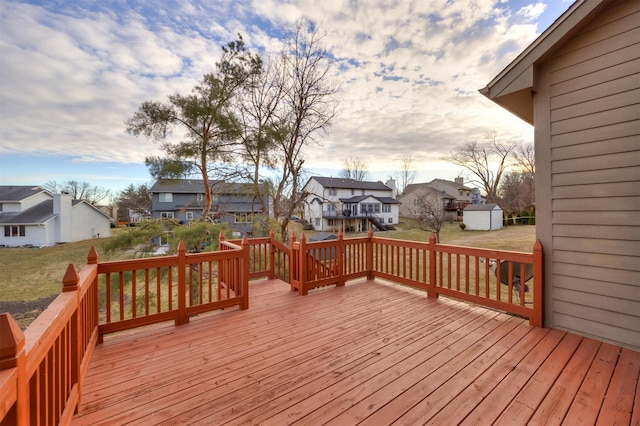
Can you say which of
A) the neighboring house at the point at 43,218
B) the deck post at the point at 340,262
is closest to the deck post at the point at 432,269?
the deck post at the point at 340,262

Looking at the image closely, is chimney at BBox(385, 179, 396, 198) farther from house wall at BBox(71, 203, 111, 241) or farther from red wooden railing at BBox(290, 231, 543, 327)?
red wooden railing at BBox(290, 231, 543, 327)

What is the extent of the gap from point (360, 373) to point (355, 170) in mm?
35963

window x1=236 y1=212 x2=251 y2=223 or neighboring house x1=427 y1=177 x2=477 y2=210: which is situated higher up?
neighboring house x1=427 y1=177 x2=477 y2=210

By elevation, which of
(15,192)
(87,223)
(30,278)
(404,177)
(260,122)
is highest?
(404,177)

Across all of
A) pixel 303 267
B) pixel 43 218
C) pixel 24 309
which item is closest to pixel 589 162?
pixel 303 267

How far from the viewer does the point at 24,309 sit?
9.06m

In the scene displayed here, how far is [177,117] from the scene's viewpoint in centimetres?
880

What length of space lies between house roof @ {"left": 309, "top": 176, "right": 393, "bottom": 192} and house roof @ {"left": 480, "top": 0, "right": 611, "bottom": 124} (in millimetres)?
27389

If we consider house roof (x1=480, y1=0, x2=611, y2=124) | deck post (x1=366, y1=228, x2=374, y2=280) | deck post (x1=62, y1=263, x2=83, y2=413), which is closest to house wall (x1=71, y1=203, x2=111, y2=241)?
deck post (x1=366, y1=228, x2=374, y2=280)

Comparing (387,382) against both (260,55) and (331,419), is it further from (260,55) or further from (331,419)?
(260,55)

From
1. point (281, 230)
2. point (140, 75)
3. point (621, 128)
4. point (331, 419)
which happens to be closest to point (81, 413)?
point (331, 419)

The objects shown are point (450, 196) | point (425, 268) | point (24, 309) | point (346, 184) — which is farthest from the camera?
point (450, 196)

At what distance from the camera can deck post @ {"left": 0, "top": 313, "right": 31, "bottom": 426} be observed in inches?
36.6

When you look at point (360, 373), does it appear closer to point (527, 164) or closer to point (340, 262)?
point (340, 262)
